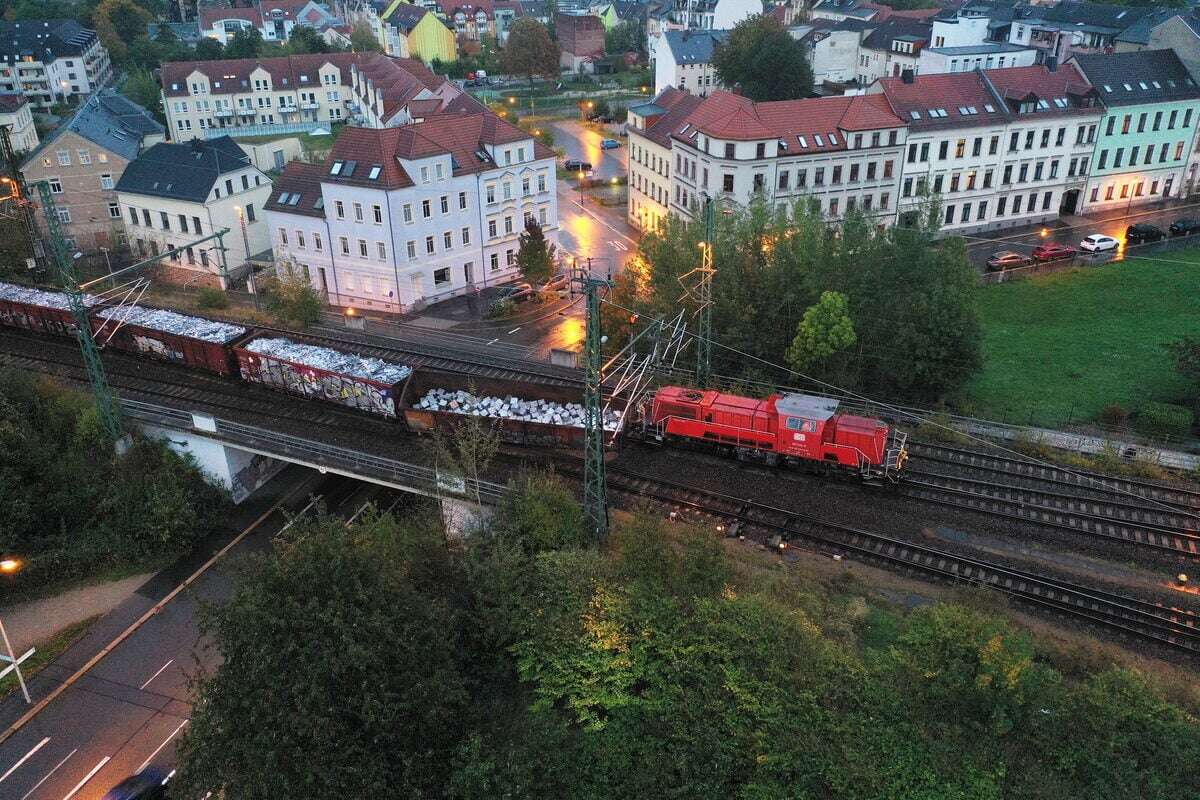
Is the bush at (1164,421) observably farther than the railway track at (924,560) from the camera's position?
Yes

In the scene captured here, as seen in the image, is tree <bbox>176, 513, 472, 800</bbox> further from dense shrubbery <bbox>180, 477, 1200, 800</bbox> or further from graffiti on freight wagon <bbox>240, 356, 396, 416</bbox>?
graffiti on freight wagon <bbox>240, 356, 396, 416</bbox>

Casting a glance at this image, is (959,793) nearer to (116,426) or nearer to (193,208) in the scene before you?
(116,426)

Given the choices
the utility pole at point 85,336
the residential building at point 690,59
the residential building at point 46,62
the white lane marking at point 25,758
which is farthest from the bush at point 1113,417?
the residential building at point 46,62

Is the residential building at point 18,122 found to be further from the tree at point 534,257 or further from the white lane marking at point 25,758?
the white lane marking at point 25,758

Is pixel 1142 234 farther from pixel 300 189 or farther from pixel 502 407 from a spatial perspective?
pixel 300 189

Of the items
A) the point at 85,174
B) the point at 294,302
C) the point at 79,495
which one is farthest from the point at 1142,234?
the point at 85,174

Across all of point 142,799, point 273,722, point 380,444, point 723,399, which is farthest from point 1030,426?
point 142,799
